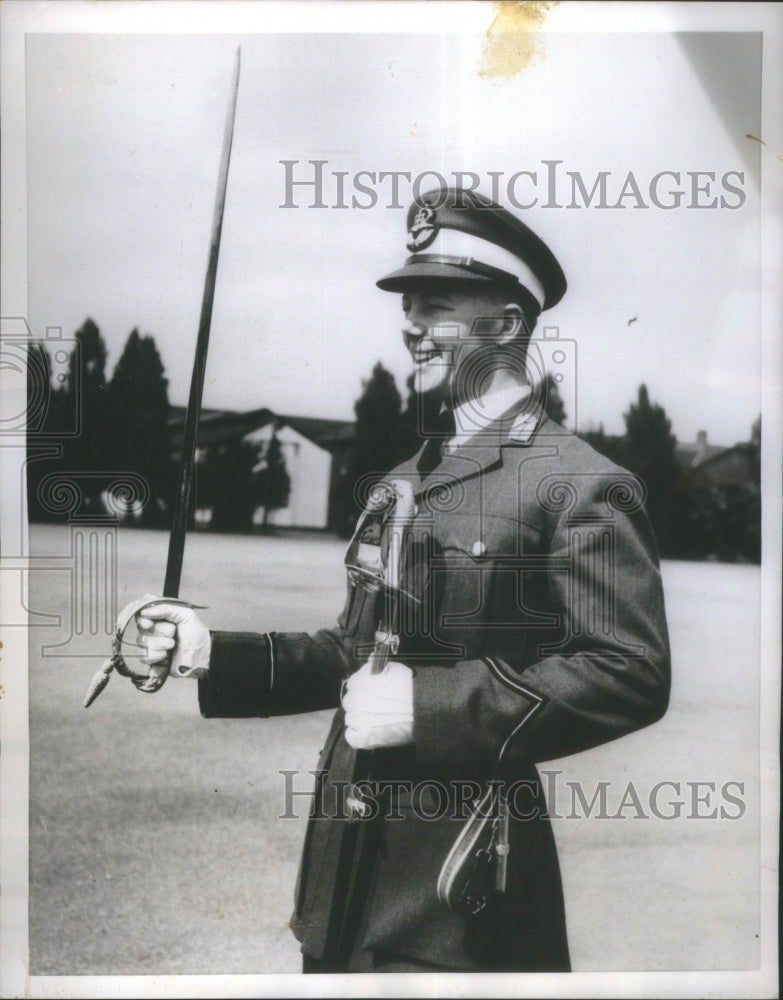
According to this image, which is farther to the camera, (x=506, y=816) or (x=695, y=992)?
(x=695, y=992)

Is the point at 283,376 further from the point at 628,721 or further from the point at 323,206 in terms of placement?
the point at 628,721

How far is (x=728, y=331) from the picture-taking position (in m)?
2.65

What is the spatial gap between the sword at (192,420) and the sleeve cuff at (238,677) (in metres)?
0.12

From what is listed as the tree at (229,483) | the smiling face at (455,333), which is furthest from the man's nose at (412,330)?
the tree at (229,483)

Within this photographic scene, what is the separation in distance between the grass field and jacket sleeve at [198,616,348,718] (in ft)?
0.13

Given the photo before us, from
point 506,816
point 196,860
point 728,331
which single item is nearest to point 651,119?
point 728,331

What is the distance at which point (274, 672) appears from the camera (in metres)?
2.59

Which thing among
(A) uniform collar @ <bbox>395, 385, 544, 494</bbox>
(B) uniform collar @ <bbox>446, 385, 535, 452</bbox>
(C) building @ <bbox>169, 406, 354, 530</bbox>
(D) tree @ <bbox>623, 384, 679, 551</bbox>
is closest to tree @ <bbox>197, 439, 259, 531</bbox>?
(C) building @ <bbox>169, 406, 354, 530</bbox>

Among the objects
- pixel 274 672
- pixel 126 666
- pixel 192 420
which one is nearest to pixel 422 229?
pixel 192 420

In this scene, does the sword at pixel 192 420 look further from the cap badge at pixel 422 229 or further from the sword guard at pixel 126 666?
the cap badge at pixel 422 229

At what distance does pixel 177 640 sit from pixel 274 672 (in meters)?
0.25

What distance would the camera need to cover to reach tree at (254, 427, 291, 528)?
2.61m

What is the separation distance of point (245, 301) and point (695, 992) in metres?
2.04

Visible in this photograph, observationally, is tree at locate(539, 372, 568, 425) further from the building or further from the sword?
the sword
